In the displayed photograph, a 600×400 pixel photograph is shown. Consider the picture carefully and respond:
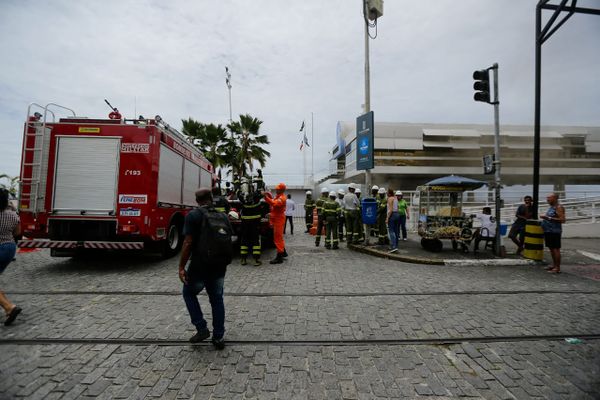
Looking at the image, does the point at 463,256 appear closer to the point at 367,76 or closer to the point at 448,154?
the point at 367,76

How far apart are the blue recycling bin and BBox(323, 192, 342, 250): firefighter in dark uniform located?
837 mm

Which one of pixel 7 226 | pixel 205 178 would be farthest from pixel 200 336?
pixel 205 178

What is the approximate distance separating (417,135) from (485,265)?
29.7 m

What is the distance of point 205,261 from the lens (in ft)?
10.2

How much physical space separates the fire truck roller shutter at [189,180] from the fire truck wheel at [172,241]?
0.82 m

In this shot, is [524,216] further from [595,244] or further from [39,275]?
[39,275]

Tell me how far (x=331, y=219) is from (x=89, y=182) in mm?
6433

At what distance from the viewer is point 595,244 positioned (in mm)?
11406

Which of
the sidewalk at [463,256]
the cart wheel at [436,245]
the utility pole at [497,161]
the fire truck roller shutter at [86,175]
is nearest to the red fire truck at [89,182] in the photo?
the fire truck roller shutter at [86,175]

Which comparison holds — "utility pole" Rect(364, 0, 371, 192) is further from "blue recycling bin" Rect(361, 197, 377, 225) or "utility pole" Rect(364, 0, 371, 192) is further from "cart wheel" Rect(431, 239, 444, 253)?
"cart wheel" Rect(431, 239, 444, 253)

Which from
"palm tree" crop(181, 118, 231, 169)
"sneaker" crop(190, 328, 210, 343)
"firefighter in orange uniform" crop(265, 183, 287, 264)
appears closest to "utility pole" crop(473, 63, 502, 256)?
"firefighter in orange uniform" crop(265, 183, 287, 264)

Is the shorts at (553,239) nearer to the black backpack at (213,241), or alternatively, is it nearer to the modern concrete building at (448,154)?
the black backpack at (213,241)

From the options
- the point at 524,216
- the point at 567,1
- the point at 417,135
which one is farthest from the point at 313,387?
the point at 417,135

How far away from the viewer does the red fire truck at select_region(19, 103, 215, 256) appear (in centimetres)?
642
